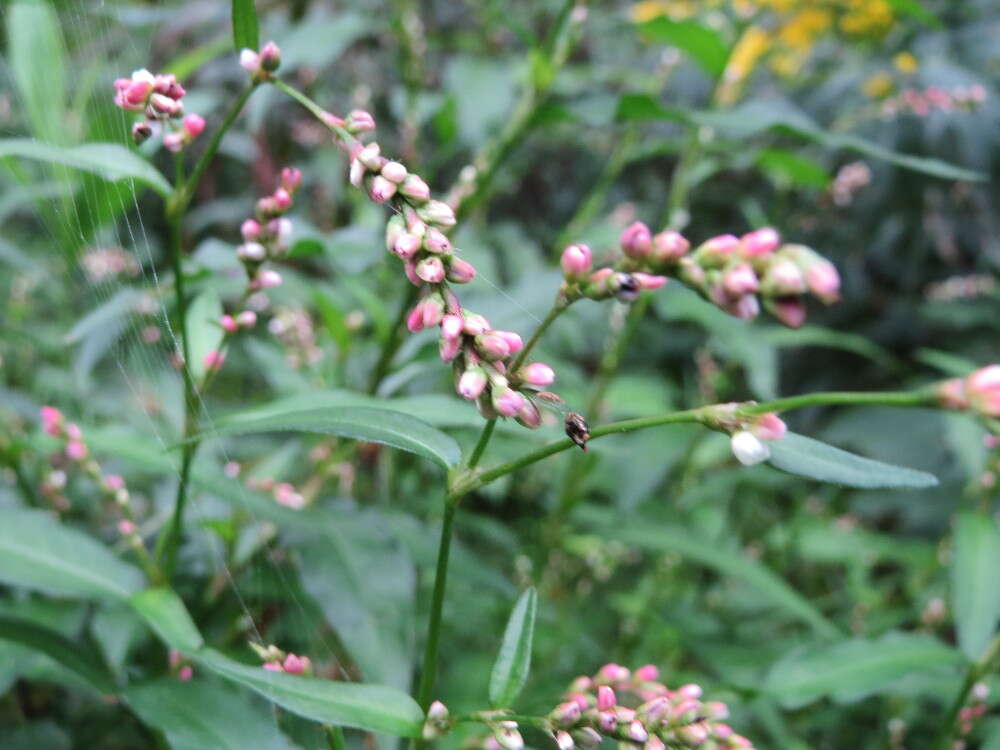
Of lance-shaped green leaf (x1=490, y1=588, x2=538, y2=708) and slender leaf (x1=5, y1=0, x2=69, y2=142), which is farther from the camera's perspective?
slender leaf (x1=5, y1=0, x2=69, y2=142)

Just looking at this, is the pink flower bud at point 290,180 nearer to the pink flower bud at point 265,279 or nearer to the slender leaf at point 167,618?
the pink flower bud at point 265,279

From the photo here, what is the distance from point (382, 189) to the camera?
0.54 metres

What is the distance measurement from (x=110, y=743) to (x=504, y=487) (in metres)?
0.85

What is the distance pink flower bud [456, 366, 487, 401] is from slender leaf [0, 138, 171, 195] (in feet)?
1.22

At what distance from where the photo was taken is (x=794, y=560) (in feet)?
7.14

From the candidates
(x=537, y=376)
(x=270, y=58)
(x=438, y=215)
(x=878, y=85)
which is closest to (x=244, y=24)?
(x=270, y=58)

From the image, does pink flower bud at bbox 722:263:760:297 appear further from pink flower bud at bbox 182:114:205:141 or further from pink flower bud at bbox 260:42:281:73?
pink flower bud at bbox 182:114:205:141

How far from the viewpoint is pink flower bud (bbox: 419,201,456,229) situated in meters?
0.54

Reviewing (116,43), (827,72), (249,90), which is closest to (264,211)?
(249,90)

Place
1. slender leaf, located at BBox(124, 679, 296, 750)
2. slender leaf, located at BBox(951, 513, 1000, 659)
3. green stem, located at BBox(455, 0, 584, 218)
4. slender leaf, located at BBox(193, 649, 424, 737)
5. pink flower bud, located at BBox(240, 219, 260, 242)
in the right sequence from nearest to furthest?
1. slender leaf, located at BBox(193, 649, 424, 737)
2. slender leaf, located at BBox(124, 679, 296, 750)
3. pink flower bud, located at BBox(240, 219, 260, 242)
4. slender leaf, located at BBox(951, 513, 1000, 659)
5. green stem, located at BBox(455, 0, 584, 218)

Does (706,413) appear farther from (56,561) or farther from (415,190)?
(56,561)

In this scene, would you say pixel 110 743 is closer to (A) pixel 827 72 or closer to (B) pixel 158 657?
(B) pixel 158 657

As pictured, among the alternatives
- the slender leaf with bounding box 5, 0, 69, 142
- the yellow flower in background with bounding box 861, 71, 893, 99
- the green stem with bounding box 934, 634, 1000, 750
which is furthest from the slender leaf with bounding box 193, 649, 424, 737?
the yellow flower in background with bounding box 861, 71, 893, 99

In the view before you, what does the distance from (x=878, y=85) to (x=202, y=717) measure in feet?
8.07
